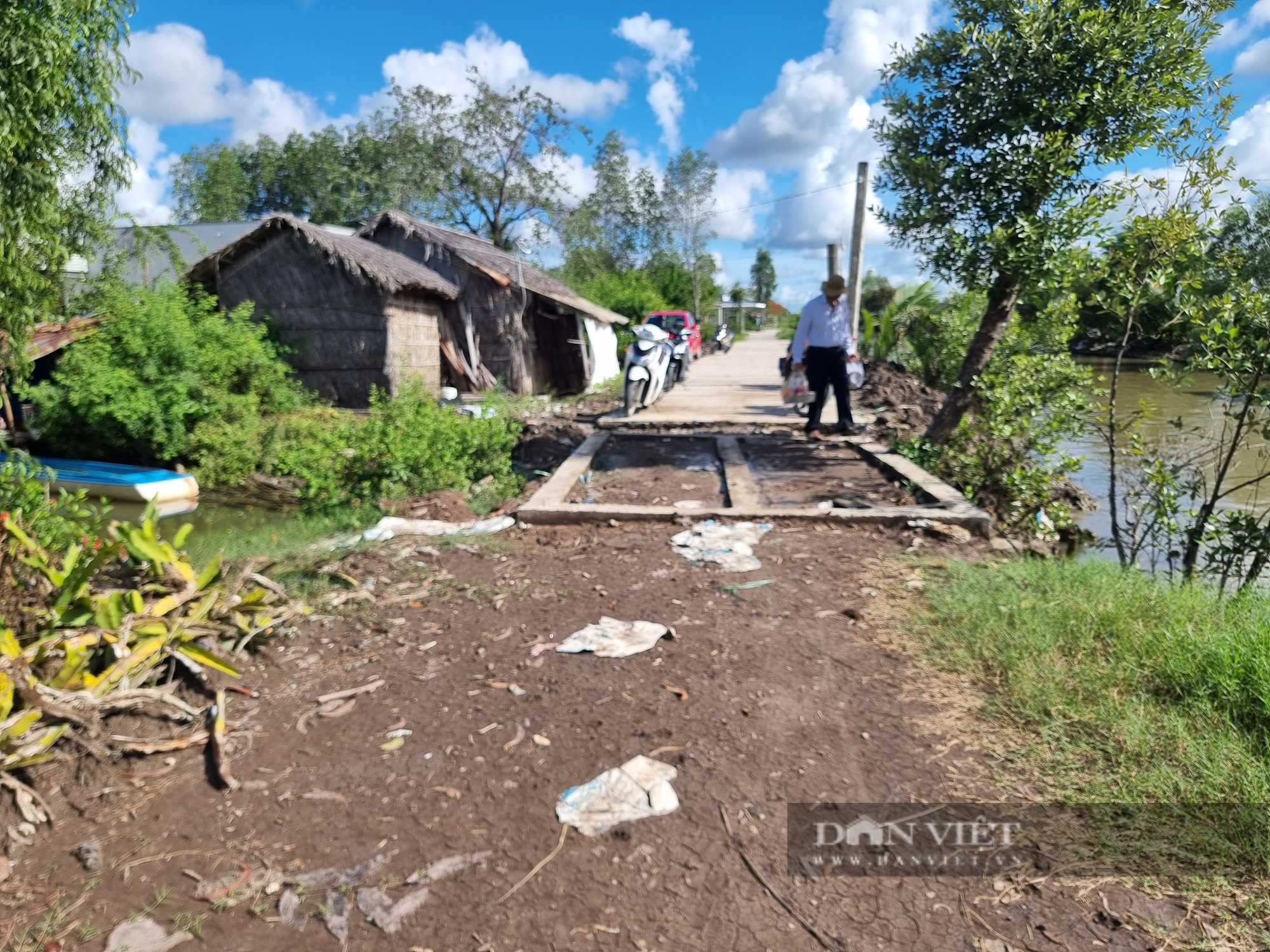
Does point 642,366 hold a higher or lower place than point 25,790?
higher

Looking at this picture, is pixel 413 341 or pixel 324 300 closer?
pixel 324 300

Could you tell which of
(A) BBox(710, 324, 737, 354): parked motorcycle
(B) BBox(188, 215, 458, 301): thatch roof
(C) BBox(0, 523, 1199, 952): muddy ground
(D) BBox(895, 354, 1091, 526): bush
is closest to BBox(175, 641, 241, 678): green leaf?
(C) BBox(0, 523, 1199, 952): muddy ground

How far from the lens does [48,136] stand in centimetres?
349

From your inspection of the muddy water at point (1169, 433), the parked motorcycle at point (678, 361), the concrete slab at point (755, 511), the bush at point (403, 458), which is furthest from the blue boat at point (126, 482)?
the muddy water at point (1169, 433)

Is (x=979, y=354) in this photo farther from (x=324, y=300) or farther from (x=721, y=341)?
(x=721, y=341)

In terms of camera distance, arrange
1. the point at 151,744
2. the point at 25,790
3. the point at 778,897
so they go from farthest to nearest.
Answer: the point at 151,744 < the point at 25,790 < the point at 778,897

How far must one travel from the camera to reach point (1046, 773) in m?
2.68

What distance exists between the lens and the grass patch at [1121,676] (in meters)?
2.60

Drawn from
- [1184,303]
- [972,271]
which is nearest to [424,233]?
[972,271]

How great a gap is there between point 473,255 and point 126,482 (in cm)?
Answer: 884

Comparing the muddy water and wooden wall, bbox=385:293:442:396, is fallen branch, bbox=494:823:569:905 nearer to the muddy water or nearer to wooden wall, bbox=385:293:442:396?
the muddy water

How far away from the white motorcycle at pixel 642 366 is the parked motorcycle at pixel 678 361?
1889 millimetres

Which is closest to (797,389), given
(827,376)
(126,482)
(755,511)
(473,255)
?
(827,376)

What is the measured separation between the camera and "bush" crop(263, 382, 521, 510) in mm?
7996
